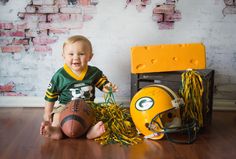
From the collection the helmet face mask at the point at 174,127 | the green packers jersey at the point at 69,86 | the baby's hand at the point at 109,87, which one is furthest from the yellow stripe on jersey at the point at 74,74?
the helmet face mask at the point at 174,127

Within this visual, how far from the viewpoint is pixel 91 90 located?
1.68m

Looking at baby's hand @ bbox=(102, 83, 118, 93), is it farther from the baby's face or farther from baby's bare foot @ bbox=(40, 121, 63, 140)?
baby's bare foot @ bbox=(40, 121, 63, 140)

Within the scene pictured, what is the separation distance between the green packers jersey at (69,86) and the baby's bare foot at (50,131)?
0.23m

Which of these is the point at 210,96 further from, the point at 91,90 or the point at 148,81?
the point at 91,90

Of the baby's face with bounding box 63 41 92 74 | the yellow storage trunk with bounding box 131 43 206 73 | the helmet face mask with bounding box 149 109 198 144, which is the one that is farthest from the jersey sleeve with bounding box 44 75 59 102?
the helmet face mask with bounding box 149 109 198 144

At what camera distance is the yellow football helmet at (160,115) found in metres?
1.45

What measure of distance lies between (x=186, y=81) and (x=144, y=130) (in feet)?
0.95

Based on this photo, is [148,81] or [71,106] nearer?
[71,106]

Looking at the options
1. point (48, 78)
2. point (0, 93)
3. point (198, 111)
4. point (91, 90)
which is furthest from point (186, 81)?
point (0, 93)

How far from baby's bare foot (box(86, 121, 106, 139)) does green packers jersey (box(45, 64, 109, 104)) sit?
0.77ft

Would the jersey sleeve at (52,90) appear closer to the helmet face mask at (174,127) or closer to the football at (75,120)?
the football at (75,120)

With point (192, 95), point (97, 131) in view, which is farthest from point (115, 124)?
point (192, 95)

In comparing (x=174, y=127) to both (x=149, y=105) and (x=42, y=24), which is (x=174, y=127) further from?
(x=42, y=24)

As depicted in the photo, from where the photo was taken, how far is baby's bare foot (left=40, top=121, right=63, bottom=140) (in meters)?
1.43
